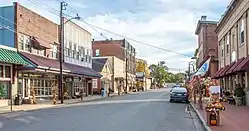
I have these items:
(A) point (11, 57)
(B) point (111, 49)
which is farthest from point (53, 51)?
(B) point (111, 49)

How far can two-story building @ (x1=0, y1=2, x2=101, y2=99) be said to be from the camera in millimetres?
33781

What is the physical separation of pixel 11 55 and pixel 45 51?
9.36 m

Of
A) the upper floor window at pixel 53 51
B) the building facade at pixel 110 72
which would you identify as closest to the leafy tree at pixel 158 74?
the building facade at pixel 110 72

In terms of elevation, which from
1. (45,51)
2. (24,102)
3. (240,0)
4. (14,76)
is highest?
(240,0)

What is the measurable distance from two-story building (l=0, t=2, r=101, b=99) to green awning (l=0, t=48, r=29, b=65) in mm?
906

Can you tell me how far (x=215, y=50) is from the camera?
65062 mm

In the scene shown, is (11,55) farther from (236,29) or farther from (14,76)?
(236,29)

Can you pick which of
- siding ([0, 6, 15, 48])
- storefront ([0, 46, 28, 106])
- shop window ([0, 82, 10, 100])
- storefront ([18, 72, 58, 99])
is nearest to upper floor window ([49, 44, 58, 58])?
storefront ([18, 72, 58, 99])

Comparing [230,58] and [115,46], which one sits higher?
[115,46]

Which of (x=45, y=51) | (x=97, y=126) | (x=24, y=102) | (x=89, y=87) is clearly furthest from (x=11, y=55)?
(x=89, y=87)

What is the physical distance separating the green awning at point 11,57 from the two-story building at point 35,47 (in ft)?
2.97

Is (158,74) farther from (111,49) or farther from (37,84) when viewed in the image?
(37,84)

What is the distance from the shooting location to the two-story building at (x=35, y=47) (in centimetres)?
3378

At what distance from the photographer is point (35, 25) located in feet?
124
